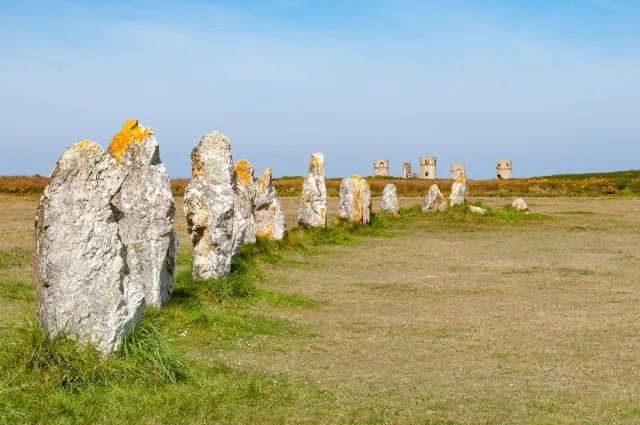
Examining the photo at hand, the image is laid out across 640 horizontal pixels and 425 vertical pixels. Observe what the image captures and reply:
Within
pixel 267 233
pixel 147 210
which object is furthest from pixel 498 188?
pixel 147 210

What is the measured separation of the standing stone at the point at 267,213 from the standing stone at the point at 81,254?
12.5 m

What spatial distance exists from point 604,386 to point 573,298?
5967 mm

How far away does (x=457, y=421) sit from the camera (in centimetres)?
733

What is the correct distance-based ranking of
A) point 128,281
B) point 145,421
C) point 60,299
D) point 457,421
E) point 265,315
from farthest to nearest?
1. point 265,315
2. point 128,281
3. point 60,299
4. point 457,421
5. point 145,421

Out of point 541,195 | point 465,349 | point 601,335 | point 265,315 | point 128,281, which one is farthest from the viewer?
point 541,195

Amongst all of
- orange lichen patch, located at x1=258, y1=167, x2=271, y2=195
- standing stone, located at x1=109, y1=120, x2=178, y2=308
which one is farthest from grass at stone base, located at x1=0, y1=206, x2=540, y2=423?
orange lichen patch, located at x1=258, y1=167, x2=271, y2=195

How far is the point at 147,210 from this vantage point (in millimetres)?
11664

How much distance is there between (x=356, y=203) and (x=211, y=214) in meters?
12.7

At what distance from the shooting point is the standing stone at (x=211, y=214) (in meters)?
14.2

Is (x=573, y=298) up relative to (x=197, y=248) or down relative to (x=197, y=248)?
down

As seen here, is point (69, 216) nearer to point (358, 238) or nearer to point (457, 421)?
point (457, 421)

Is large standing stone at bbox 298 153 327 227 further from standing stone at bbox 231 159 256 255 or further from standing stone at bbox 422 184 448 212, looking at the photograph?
standing stone at bbox 422 184 448 212

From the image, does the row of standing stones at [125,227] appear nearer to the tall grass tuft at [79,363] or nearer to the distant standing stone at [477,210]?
the tall grass tuft at [79,363]

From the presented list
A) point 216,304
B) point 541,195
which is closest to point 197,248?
point 216,304
